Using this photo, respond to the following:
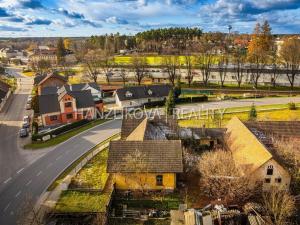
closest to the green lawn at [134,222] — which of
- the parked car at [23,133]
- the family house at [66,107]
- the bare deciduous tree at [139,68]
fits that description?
the parked car at [23,133]

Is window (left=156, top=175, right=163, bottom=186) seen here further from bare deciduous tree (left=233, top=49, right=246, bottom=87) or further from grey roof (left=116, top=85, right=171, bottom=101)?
bare deciduous tree (left=233, top=49, right=246, bottom=87)

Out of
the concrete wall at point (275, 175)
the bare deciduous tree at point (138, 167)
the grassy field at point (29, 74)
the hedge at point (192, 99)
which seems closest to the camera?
the concrete wall at point (275, 175)

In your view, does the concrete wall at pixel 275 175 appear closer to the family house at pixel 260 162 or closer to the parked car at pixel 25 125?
the family house at pixel 260 162

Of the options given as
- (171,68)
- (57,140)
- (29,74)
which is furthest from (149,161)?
(29,74)

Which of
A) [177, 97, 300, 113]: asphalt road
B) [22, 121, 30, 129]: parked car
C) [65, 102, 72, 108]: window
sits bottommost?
[22, 121, 30, 129]: parked car

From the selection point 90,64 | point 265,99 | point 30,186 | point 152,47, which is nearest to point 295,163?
point 30,186

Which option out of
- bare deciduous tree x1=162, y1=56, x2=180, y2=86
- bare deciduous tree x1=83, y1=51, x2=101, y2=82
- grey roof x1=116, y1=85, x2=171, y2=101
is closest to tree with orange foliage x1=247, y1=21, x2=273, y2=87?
bare deciduous tree x1=162, y1=56, x2=180, y2=86

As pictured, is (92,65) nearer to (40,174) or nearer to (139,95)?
(139,95)

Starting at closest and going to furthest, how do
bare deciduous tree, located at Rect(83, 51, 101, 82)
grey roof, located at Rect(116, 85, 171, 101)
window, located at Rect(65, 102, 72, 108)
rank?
1. window, located at Rect(65, 102, 72, 108)
2. grey roof, located at Rect(116, 85, 171, 101)
3. bare deciduous tree, located at Rect(83, 51, 101, 82)
